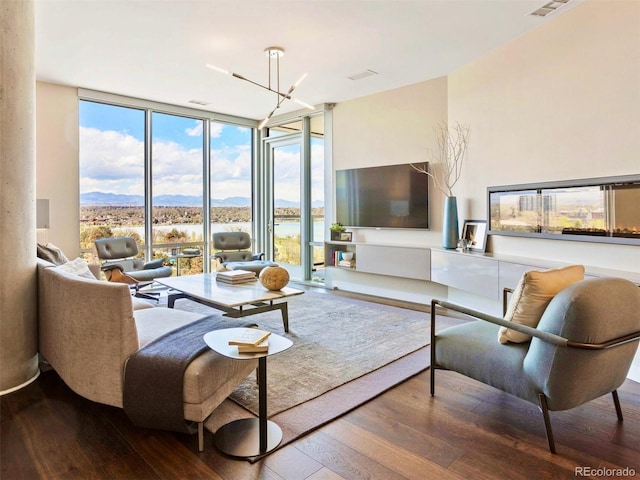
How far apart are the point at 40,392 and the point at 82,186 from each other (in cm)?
379

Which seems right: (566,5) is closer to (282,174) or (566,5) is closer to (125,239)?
(282,174)

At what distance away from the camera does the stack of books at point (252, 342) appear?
1885 mm

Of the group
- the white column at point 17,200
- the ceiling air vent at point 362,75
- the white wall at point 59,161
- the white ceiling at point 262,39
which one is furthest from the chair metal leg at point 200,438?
the white wall at point 59,161

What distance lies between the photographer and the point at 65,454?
6.32 ft

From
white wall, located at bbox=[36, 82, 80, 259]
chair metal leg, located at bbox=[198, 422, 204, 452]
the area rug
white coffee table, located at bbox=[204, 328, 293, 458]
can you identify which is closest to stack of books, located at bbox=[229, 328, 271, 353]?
white coffee table, located at bbox=[204, 328, 293, 458]

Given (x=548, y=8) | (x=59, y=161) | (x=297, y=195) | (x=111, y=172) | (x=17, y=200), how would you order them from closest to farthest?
1. (x=17, y=200)
2. (x=548, y=8)
3. (x=59, y=161)
4. (x=111, y=172)
5. (x=297, y=195)

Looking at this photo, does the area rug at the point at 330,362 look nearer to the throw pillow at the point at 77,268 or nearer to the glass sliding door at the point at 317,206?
the throw pillow at the point at 77,268

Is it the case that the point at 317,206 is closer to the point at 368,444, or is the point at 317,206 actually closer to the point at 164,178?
the point at 164,178

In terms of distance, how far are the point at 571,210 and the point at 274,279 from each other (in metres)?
2.71

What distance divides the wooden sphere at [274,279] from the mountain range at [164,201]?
3.18 meters

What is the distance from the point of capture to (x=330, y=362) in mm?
3143

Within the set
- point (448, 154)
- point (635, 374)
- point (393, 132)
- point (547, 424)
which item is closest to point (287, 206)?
point (393, 132)

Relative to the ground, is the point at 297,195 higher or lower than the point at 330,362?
higher

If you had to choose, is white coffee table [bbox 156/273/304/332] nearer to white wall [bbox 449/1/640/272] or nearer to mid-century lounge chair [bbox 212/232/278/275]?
mid-century lounge chair [bbox 212/232/278/275]
